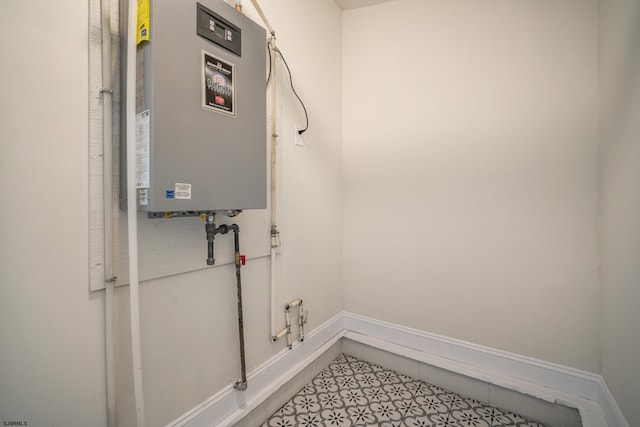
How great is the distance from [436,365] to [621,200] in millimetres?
1188

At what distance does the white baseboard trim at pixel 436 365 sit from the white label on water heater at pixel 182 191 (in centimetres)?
86

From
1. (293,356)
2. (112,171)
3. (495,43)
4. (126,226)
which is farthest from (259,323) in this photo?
(495,43)

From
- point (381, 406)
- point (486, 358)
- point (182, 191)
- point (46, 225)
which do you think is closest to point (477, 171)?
point (486, 358)

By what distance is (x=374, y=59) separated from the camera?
6.19 ft

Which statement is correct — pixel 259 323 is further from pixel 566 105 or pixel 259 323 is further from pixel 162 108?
pixel 566 105

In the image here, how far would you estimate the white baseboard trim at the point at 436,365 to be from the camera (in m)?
1.17

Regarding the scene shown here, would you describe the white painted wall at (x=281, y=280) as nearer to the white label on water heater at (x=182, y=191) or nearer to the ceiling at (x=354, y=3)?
the ceiling at (x=354, y=3)

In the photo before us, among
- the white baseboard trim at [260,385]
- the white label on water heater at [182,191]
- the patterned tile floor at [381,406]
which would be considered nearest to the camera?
the white label on water heater at [182,191]

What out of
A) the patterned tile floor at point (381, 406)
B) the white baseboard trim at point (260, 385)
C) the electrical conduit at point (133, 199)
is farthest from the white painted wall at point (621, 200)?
the electrical conduit at point (133, 199)

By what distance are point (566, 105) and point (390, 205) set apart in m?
1.01

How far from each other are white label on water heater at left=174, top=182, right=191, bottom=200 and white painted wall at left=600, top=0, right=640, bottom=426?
5.00 feet

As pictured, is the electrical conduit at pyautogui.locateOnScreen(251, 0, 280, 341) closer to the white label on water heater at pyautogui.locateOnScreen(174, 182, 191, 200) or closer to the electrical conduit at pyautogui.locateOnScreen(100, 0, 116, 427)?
the white label on water heater at pyautogui.locateOnScreen(174, 182, 191, 200)

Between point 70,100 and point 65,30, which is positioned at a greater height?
point 65,30

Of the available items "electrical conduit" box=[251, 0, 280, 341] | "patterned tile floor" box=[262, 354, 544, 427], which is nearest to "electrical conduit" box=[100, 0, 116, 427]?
"electrical conduit" box=[251, 0, 280, 341]
